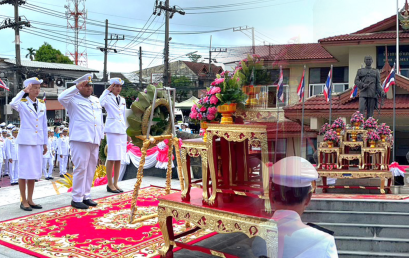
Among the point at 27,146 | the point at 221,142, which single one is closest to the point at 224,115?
the point at 221,142

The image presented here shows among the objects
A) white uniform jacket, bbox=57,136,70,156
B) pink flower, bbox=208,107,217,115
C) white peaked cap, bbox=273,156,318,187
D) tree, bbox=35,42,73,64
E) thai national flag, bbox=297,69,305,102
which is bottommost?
white uniform jacket, bbox=57,136,70,156

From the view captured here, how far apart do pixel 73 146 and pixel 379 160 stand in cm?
445

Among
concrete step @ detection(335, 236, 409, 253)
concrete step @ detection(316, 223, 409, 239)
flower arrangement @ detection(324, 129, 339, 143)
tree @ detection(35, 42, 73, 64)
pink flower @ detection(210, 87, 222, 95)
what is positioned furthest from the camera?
tree @ detection(35, 42, 73, 64)

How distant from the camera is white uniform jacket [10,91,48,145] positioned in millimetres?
4799

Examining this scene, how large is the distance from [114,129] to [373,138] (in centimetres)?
393

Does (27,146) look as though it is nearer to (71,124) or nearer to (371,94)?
(71,124)

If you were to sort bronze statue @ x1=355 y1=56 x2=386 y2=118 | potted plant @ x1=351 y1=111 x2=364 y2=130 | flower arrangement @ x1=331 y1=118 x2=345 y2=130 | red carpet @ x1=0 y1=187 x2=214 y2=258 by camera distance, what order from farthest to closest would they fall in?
bronze statue @ x1=355 y1=56 x2=386 y2=118, potted plant @ x1=351 y1=111 x2=364 y2=130, flower arrangement @ x1=331 y1=118 x2=345 y2=130, red carpet @ x1=0 y1=187 x2=214 y2=258

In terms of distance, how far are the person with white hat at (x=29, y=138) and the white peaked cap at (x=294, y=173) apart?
13.8 feet

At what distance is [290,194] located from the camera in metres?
1.26

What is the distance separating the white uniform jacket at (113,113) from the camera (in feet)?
18.6

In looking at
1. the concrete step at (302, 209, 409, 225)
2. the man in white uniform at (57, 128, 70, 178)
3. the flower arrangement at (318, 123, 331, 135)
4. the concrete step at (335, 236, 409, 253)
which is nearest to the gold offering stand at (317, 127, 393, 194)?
the flower arrangement at (318, 123, 331, 135)

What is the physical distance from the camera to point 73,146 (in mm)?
4879

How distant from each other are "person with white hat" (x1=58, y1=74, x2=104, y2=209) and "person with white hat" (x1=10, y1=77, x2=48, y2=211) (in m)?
0.44

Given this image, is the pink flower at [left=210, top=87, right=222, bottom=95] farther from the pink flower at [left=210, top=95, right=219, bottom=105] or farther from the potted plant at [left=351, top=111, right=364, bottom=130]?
the potted plant at [left=351, top=111, right=364, bottom=130]
